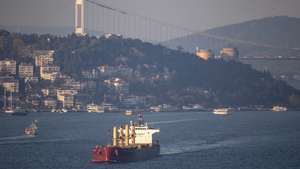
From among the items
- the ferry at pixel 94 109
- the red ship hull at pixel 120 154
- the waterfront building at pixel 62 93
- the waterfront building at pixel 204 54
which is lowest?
the red ship hull at pixel 120 154

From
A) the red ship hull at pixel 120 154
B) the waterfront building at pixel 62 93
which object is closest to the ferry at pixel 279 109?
the waterfront building at pixel 62 93

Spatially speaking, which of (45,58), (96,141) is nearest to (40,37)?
(45,58)

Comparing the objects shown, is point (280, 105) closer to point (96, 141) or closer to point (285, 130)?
point (285, 130)

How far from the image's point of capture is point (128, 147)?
5541 cm

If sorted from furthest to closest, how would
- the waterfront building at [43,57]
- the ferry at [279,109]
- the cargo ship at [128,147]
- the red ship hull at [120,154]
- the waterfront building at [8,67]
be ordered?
the waterfront building at [43,57] → the waterfront building at [8,67] → the ferry at [279,109] → the cargo ship at [128,147] → the red ship hull at [120,154]

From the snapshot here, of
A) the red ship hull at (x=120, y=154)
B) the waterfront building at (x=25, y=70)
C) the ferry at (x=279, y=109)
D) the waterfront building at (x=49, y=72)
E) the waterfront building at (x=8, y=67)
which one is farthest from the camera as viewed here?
the waterfront building at (x=8, y=67)

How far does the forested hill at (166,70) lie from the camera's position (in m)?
152

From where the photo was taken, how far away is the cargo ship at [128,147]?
54.0 meters

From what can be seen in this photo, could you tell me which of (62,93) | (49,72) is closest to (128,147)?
(62,93)

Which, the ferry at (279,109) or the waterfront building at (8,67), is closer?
the ferry at (279,109)

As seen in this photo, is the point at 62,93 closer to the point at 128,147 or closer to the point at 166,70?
the point at 166,70

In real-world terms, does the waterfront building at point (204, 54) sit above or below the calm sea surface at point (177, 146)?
above

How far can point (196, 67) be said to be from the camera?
16862 cm

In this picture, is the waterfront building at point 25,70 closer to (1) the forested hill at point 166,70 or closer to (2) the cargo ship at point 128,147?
(1) the forested hill at point 166,70
